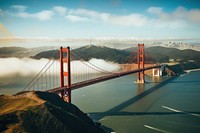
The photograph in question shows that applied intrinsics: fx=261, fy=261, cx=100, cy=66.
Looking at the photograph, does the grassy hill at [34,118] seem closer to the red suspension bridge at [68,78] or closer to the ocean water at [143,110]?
the ocean water at [143,110]

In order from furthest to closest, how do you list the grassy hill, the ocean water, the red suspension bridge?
the red suspension bridge < the ocean water < the grassy hill

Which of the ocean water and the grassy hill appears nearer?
the grassy hill

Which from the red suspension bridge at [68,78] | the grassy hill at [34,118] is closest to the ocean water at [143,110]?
the red suspension bridge at [68,78]

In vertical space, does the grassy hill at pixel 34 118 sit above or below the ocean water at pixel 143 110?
above

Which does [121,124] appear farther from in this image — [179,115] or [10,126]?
[10,126]

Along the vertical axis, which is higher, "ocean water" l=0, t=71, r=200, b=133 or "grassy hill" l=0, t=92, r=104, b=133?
"grassy hill" l=0, t=92, r=104, b=133

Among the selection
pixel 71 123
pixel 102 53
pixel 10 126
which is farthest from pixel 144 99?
pixel 102 53

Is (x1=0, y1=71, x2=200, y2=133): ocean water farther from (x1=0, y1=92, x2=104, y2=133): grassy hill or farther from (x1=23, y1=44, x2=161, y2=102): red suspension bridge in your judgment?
(x1=0, y1=92, x2=104, y2=133): grassy hill

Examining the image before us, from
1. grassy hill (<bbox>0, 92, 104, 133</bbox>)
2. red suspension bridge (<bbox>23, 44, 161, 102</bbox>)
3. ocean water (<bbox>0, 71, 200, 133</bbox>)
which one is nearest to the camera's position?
grassy hill (<bbox>0, 92, 104, 133</bbox>)

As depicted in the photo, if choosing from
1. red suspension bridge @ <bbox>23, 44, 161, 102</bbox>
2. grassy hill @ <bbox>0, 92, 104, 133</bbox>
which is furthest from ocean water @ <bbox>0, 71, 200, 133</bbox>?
grassy hill @ <bbox>0, 92, 104, 133</bbox>
